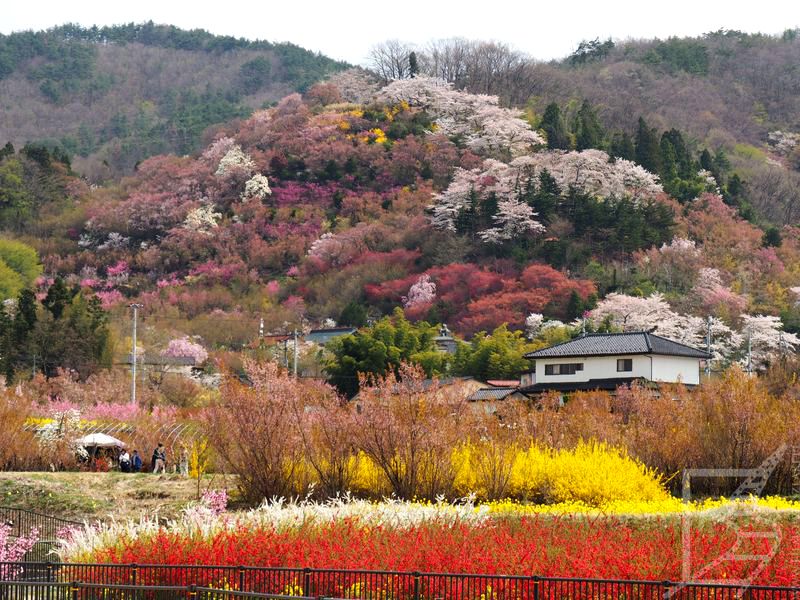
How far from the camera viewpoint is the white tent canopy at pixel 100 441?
34.0 m

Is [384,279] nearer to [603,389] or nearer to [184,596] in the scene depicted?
[603,389]

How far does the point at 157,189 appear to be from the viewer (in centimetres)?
9569

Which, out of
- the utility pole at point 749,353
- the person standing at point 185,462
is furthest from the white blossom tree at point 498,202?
the person standing at point 185,462

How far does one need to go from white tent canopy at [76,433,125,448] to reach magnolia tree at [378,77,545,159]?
5586cm

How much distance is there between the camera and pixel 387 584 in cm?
1547

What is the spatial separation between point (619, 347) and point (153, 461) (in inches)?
883

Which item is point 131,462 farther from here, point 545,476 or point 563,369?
point 563,369

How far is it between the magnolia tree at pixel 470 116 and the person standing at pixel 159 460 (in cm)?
5840

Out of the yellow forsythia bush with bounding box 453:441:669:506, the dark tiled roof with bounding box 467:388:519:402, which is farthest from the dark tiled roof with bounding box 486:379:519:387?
the yellow forsythia bush with bounding box 453:441:669:506

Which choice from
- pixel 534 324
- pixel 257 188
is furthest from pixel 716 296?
pixel 257 188

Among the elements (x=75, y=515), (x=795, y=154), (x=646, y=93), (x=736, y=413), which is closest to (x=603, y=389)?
(x=736, y=413)

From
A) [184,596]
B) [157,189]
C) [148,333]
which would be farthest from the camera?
[157,189]

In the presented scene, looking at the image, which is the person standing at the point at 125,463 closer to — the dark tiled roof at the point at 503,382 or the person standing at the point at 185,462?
the person standing at the point at 185,462

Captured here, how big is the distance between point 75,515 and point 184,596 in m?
9.89
